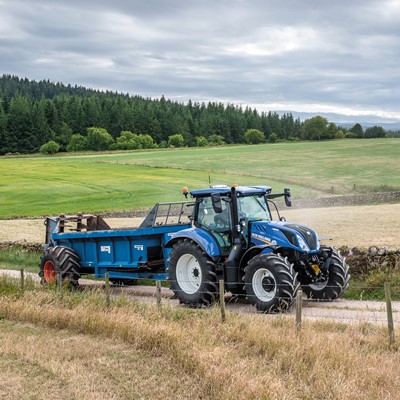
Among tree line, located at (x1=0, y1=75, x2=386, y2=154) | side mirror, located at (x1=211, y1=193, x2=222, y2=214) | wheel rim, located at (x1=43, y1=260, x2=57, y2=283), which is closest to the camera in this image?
side mirror, located at (x1=211, y1=193, x2=222, y2=214)

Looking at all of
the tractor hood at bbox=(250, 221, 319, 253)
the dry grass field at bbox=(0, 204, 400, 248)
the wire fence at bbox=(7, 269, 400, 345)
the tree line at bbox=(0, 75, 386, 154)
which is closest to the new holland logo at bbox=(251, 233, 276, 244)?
the tractor hood at bbox=(250, 221, 319, 253)

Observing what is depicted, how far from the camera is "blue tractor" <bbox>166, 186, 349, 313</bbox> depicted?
13.9 meters

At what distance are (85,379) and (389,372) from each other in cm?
437

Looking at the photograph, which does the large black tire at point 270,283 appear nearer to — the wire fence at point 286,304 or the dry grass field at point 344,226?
the wire fence at point 286,304

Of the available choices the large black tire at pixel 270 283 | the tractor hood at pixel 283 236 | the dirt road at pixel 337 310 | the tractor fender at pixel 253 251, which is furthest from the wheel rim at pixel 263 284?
the tractor hood at pixel 283 236

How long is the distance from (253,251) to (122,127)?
12346cm

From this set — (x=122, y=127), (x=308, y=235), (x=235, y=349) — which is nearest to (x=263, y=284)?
(x=308, y=235)

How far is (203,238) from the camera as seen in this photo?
14.9m

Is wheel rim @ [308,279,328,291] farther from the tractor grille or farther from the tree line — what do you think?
the tree line

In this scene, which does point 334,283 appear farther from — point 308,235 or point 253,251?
point 253,251

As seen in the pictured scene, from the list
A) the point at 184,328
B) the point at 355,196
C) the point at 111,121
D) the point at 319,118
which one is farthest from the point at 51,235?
the point at 319,118

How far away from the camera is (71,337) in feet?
38.8

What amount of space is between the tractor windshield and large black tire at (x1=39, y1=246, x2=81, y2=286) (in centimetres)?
614

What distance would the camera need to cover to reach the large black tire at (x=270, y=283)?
13336mm
